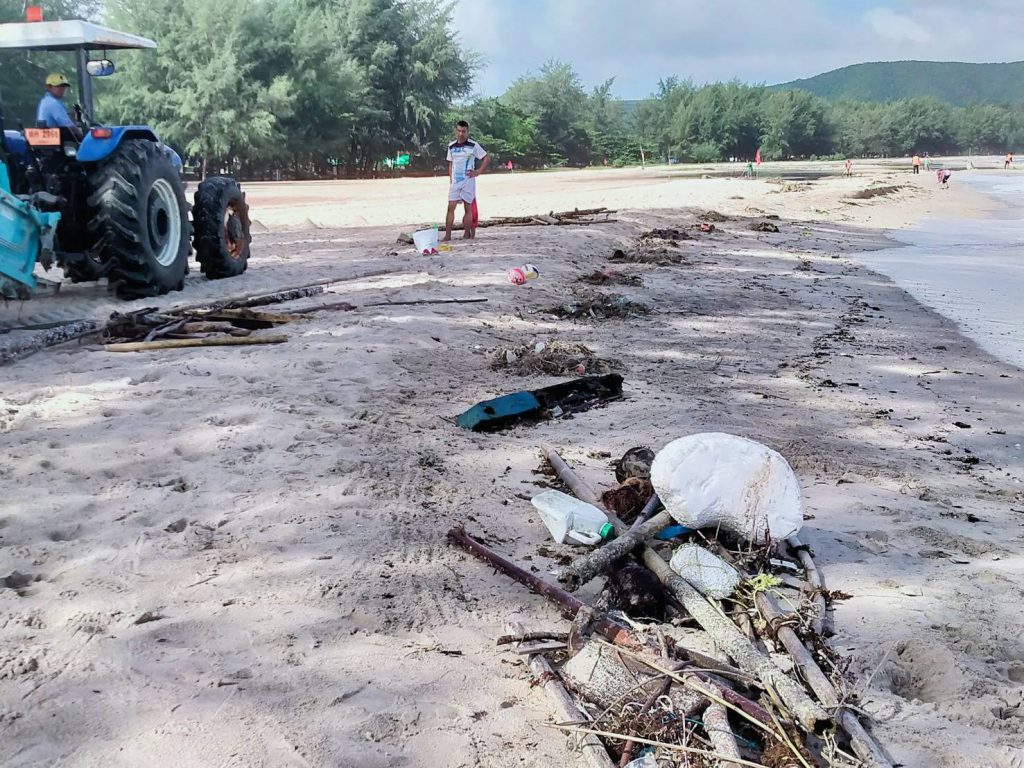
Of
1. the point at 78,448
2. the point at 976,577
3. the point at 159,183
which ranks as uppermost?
the point at 159,183

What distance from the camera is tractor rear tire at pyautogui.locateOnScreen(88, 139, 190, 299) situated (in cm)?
722

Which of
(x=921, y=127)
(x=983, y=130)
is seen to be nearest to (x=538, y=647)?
(x=921, y=127)

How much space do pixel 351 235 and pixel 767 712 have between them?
12274 mm

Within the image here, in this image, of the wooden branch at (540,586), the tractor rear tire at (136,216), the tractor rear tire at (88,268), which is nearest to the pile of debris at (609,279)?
the tractor rear tire at (136,216)

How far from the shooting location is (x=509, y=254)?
34.9 feet

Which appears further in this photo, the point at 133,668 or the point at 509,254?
the point at 509,254

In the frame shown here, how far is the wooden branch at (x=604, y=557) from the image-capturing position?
2914mm

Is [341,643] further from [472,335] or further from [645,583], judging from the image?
[472,335]

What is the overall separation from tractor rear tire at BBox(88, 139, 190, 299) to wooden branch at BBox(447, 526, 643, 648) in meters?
5.35

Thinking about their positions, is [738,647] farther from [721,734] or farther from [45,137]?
[45,137]

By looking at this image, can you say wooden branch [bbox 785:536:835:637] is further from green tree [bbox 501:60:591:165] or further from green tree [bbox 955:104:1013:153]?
green tree [bbox 955:104:1013:153]

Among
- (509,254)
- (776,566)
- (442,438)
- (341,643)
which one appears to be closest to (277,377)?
(442,438)

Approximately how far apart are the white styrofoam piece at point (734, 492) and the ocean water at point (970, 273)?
5.02m

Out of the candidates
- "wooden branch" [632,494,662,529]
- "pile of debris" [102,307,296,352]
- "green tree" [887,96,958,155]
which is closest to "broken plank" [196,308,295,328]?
"pile of debris" [102,307,296,352]
